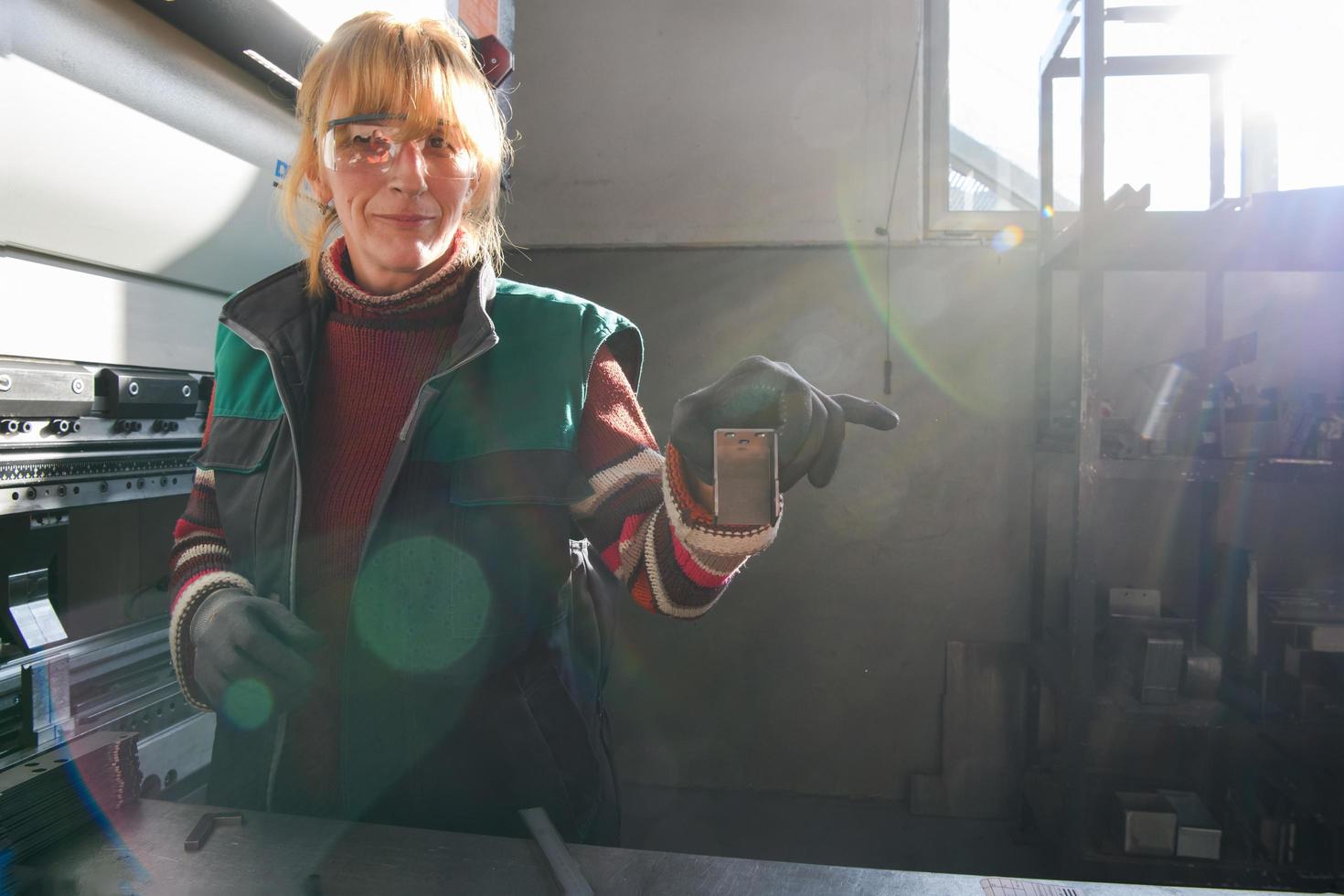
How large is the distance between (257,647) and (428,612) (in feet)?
0.54

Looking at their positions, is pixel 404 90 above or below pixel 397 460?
above

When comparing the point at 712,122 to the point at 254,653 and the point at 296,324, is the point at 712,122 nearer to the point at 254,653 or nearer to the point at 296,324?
the point at 296,324

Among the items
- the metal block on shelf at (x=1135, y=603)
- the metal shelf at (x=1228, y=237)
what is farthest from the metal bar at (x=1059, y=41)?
the metal block on shelf at (x=1135, y=603)

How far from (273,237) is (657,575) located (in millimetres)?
892

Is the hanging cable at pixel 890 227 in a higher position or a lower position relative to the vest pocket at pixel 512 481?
higher

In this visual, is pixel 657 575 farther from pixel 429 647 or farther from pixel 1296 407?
pixel 1296 407

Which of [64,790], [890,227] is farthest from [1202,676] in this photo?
[64,790]

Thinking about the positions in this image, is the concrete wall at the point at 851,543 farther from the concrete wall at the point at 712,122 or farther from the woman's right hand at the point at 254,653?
the woman's right hand at the point at 254,653

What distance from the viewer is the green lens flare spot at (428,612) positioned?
2.83 feet

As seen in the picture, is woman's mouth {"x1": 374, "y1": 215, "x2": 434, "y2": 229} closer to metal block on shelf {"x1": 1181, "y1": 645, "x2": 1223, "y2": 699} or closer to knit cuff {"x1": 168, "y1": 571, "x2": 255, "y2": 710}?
knit cuff {"x1": 168, "y1": 571, "x2": 255, "y2": 710}

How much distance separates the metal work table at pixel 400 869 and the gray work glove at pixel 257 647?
0.14 metres

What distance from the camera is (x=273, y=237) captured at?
1289 millimetres

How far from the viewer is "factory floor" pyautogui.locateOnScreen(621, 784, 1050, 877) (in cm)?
206

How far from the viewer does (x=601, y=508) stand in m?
0.91
